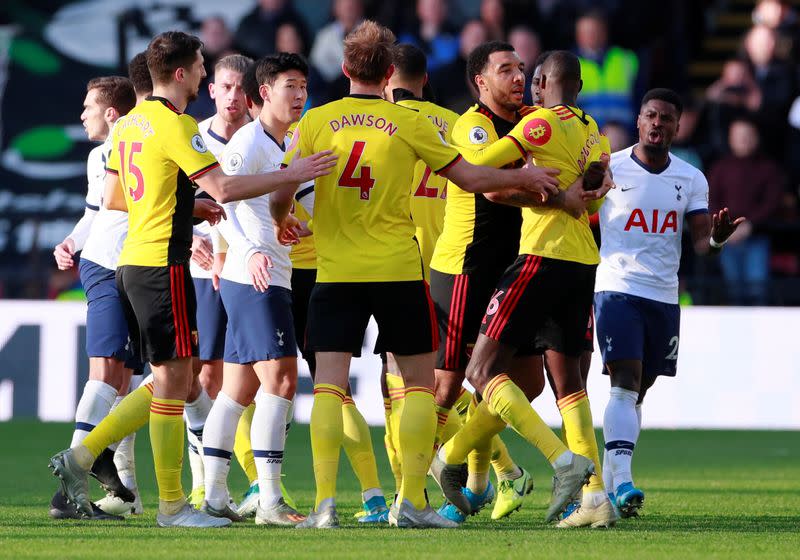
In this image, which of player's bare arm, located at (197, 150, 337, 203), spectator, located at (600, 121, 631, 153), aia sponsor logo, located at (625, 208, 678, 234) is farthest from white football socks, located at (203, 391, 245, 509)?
spectator, located at (600, 121, 631, 153)

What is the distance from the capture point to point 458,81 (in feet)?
55.7

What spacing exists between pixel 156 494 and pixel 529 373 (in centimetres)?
258

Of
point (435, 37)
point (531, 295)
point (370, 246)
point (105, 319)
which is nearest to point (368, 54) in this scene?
point (370, 246)

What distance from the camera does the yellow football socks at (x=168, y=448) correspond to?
715cm

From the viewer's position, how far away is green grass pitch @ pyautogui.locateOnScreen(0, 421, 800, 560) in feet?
20.2

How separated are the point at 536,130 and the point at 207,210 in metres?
1.71

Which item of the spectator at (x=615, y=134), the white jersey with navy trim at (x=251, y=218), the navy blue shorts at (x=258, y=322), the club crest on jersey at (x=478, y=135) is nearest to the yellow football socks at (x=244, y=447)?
the navy blue shorts at (x=258, y=322)

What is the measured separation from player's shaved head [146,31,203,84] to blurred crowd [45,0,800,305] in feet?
30.6

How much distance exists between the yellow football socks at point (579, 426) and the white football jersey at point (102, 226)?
262 cm

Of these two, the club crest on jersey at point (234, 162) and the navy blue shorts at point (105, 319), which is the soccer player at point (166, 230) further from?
the navy blue shorts at point (105, 319)

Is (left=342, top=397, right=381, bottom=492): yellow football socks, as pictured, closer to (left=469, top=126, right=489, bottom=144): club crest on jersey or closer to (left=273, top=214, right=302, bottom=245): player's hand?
(left=273, top=214, right=302, bottom=245): player's hand

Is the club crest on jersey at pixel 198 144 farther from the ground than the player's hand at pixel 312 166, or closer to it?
farther from the ground

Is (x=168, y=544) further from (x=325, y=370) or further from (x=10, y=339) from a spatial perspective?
(x=10, y=339)

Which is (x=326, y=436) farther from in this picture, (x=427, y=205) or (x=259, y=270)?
(x=427, y=205)
